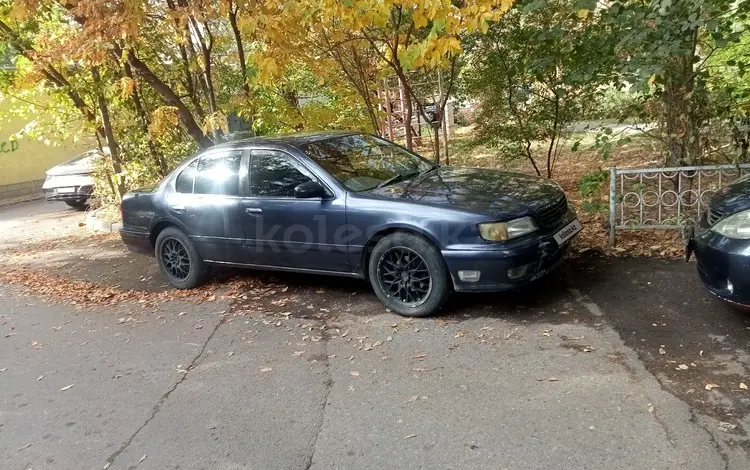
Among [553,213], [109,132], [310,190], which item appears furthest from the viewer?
[109,132]

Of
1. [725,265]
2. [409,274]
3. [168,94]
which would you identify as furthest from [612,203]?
[168,94]

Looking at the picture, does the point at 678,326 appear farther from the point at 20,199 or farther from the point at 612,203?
the point at 20,199

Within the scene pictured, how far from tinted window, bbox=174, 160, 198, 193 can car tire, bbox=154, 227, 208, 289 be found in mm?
441

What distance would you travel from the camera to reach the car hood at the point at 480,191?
4.61 m

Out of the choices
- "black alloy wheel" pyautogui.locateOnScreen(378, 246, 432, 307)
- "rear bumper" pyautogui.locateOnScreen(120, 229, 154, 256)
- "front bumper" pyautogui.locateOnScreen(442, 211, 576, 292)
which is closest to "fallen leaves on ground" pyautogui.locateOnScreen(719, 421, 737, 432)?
"front bumper" pyautogui.locateOnScreen(442, 211, 576, 292)

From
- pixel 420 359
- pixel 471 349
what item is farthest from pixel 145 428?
pixel 471 349

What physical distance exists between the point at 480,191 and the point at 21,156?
58.9 ft

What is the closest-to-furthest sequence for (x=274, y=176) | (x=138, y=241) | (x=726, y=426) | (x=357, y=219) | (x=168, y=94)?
(x=726, y=426)
(x=357, y=219)
(x=274, y=176)
(x=138, y=241)
(x=168, y=94)

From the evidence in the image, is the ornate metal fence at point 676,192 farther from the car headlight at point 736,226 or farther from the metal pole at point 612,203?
the car headlight at point 736,226

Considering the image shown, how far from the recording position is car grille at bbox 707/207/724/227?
405 centimetres

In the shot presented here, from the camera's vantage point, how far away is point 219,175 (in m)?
5.89

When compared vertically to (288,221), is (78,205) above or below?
below

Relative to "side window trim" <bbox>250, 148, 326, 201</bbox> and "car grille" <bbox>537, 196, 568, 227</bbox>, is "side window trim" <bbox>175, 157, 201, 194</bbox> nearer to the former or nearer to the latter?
"side window trim" <bbox>250, 148, 326, 201</bbox>

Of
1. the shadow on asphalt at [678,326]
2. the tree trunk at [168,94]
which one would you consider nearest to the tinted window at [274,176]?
the shadow on asphalt at [678,326]
